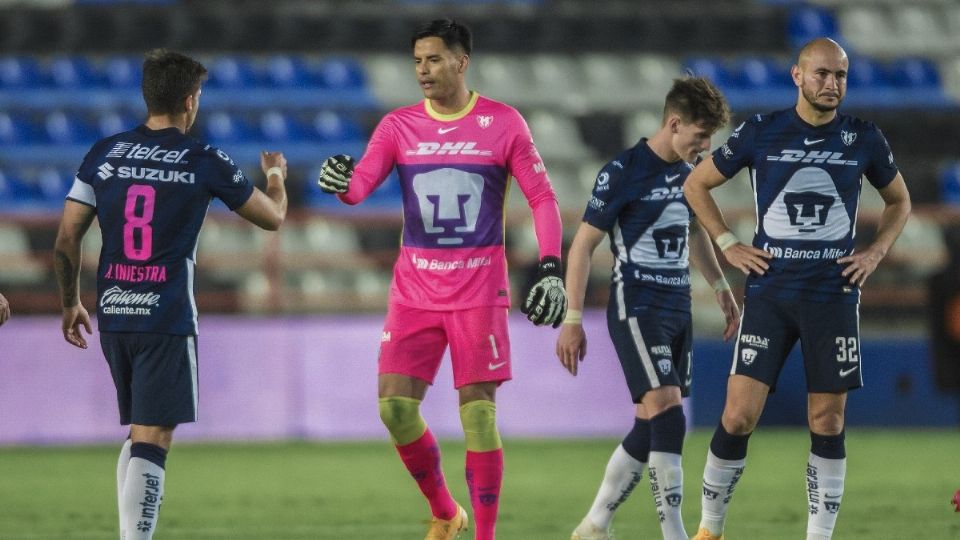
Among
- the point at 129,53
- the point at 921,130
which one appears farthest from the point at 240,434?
the point at 921,130

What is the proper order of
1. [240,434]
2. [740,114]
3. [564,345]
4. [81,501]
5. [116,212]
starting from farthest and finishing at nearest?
[740,114] → [240,434] → [81,501] → [564,345] → [116,212]

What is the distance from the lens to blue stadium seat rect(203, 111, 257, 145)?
17.7 meters

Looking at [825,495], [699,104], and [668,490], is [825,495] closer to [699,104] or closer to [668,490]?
[668,490]

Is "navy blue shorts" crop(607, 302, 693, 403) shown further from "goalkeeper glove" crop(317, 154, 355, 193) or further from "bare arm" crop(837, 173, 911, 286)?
"goalkeeper glove" crop(317, 154, 355, 193)

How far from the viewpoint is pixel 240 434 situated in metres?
13.7

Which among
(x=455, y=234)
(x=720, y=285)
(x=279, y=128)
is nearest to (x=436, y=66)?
(x=455, y=234)

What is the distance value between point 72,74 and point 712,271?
12.8m

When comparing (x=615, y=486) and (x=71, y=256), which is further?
(x=615, y=486)

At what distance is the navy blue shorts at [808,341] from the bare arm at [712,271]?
2.78 ft

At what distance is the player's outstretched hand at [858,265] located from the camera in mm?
6492

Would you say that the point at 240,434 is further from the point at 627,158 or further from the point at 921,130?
the point at 921,130

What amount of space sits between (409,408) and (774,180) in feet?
6.16

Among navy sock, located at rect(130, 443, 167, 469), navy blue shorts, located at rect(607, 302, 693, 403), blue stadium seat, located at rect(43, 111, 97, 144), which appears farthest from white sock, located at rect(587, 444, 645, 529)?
blue stadium seat, located at rect(43, 111, 97, 144)

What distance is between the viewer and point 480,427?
6750mm
